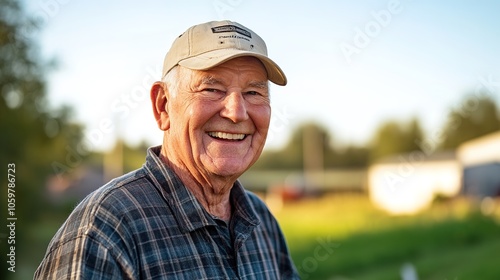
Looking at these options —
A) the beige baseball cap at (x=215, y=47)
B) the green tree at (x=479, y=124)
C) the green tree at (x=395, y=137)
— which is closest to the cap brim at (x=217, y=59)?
the beige baseball cap at (x=215, y=47)

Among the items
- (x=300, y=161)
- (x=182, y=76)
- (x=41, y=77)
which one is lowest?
(x=182, y=76)

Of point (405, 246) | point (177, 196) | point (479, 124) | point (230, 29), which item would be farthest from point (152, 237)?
point (479, 124)

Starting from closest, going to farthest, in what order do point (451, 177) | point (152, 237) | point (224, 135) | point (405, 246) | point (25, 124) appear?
point (152, 237) < point (224, 135) < point (25, 124) < point (405, 246) < point (451, 177)

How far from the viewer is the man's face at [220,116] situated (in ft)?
5.23

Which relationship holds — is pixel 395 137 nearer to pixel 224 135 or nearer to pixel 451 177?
pixel 451 177

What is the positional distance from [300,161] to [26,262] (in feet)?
115

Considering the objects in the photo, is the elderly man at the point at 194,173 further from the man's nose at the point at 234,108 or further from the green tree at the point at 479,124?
the green tree at the point at 479,124

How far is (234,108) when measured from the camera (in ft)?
5.20

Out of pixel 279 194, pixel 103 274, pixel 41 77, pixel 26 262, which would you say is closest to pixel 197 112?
pixel 103 274

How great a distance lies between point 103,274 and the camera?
A: 4.47 feet

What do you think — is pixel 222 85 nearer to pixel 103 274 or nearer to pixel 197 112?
pixel 197 112

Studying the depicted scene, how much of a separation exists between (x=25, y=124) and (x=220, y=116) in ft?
32.3

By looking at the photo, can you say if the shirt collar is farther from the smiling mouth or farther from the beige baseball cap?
the beige baseball cap

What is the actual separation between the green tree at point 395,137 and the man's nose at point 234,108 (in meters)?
40.4
